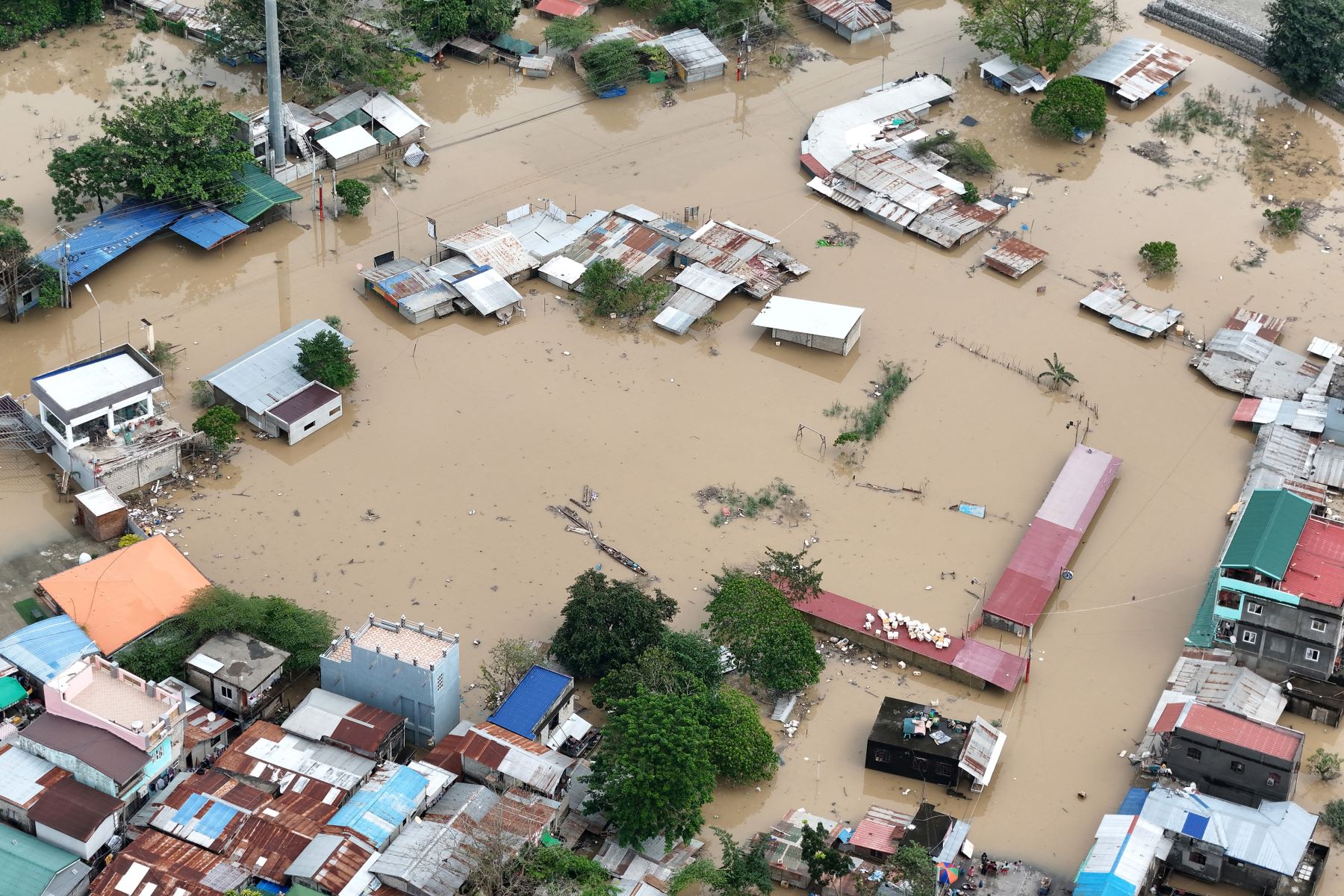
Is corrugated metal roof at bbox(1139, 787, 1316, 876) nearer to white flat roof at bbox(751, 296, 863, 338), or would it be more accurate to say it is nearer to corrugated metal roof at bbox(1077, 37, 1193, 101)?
white flat roof at bbox(751, 296, 863, 338)

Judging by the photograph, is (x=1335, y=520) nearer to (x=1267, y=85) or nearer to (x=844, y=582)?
(x=844, y=582)

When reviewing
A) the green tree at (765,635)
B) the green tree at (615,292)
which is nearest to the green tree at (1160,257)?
the green tree at (615,292)

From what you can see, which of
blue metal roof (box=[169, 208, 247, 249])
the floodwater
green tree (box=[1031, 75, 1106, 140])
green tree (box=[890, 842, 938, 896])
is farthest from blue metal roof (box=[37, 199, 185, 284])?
green tree (box=[1031, 75, 1106, 140])

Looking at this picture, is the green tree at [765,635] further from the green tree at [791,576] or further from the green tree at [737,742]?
the green tree at [737,742]

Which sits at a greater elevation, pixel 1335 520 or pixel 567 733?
pixel 1335 520

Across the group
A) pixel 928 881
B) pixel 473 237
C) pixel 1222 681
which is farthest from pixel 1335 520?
pixel 473 237

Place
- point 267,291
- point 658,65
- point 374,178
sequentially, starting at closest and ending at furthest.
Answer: point 267,291 → point 374,178 → point 658,65

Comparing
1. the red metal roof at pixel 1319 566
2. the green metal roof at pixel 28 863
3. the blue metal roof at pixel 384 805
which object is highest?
the red metal roof at pixel 1319 566
